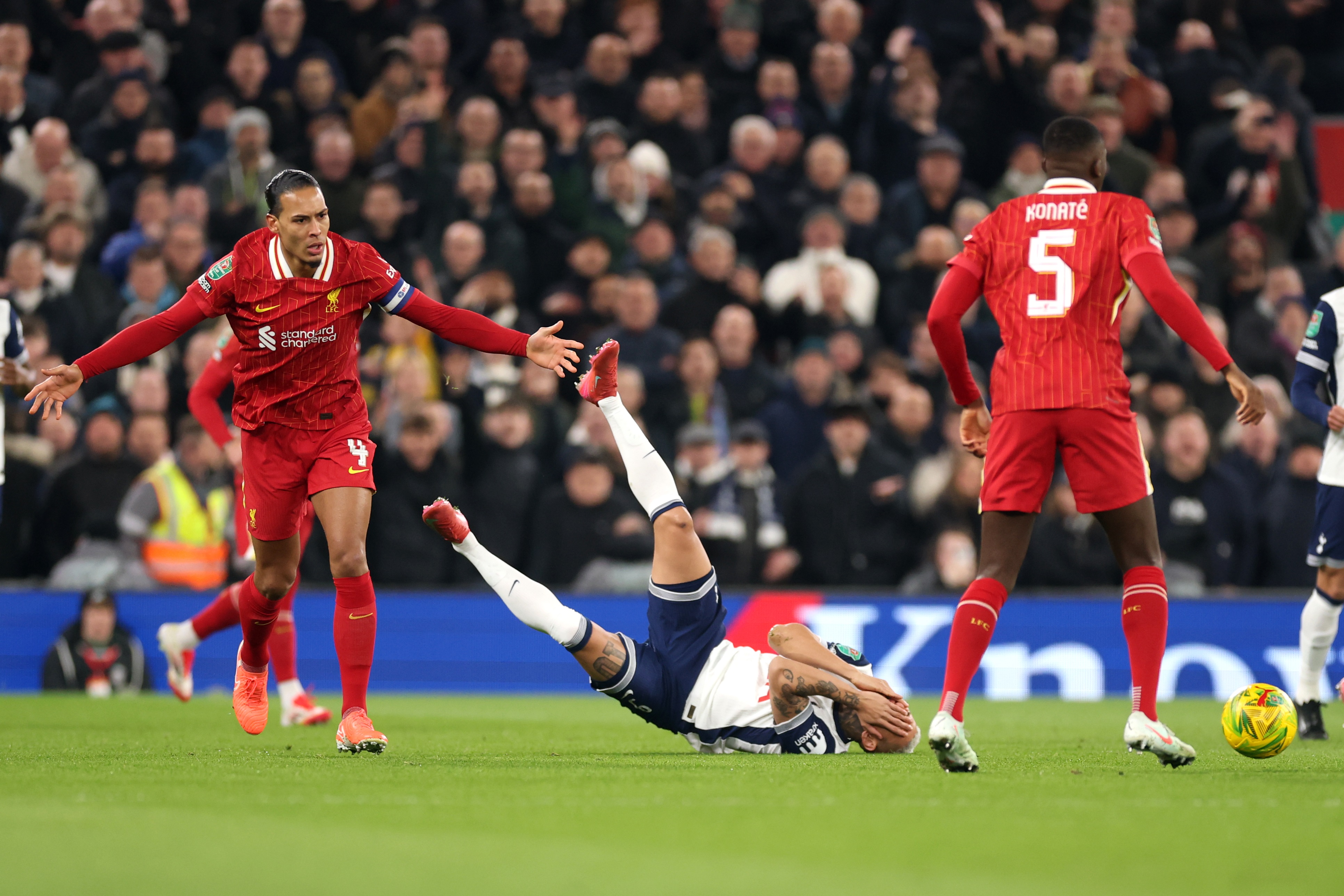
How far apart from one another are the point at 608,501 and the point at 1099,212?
7.31m

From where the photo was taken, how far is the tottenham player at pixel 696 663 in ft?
23.6

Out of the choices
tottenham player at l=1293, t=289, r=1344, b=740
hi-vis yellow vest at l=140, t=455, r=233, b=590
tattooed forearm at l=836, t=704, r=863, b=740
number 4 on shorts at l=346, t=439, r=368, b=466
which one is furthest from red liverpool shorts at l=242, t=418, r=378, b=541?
hi-vis yellow vest at l=140, t=455, r=233, b=590

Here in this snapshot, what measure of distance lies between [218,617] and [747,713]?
11.9ft

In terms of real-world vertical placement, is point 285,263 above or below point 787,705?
above

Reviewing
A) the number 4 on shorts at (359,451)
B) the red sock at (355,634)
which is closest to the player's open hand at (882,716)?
the red sock at (355,634)

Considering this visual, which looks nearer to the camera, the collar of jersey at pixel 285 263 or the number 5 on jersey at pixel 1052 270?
the number 5 on jersey at pixel 1052 270

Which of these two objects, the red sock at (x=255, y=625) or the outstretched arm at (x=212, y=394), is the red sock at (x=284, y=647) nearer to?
the outstretched arm at (x=212, y=394)

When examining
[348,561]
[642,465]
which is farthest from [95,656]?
[642,465]

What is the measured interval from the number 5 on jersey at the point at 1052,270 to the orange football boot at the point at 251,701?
13.0ft

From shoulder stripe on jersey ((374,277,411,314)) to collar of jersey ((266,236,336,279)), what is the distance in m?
0.26

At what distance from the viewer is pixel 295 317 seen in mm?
7449

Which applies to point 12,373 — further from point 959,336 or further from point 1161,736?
point 1161,736

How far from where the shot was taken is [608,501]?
1324cm

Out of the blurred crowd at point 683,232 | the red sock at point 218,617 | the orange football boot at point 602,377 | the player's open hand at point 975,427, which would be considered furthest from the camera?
the blurred crowd at point 683,232
